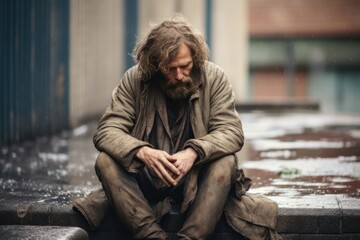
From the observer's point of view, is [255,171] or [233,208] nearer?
[233,208]

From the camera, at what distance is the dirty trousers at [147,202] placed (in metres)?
4.64

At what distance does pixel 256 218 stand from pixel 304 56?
19014 mm

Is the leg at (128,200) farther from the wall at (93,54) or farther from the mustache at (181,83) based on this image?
the wall at (93,54)

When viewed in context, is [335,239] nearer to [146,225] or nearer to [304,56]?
[146,225]

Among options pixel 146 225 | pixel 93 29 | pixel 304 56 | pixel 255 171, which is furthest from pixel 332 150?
pixel 304 56

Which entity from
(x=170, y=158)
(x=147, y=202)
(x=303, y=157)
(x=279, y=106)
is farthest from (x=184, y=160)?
(x=279, y=106)

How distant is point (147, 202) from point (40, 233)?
2.41ft

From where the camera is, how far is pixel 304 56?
23.4 m

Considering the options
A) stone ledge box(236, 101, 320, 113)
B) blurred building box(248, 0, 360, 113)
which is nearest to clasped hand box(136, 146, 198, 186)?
stone ledge box(236, 101, 320, 113)

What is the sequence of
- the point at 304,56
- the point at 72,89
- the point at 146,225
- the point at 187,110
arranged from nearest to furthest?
1. the point at 146,225
2. the point at 187,110
3. the point at 72,89
4. the point at 304,56

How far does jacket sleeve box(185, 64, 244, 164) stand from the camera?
4.77 meters

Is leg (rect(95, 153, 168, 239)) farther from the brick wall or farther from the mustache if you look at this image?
the brick wall

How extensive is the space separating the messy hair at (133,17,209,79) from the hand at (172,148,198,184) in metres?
0.55

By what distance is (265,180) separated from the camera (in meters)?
6.24
